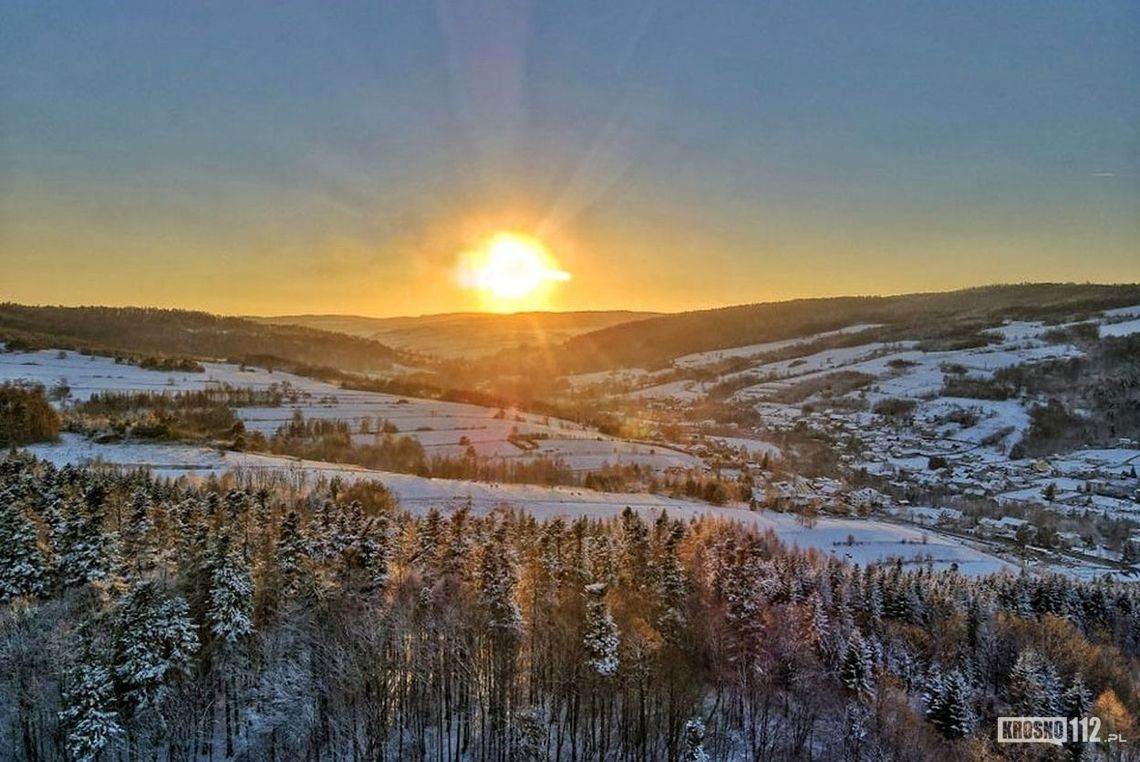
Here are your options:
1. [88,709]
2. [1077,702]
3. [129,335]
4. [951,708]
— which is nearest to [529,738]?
[88,709]

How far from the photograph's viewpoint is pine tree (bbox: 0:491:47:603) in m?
31.2

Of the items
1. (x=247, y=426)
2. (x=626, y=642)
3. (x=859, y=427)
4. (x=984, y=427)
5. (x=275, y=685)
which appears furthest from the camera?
(x=859, y=427)

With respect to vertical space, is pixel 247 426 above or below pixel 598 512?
above

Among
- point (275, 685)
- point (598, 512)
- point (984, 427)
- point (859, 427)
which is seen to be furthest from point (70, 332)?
point (984, 427)

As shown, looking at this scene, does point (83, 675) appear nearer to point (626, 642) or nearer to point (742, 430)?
point (626, 642)

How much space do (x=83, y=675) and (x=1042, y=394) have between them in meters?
202

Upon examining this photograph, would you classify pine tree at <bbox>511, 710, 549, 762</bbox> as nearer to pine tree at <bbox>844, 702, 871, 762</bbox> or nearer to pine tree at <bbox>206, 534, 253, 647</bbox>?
pine tree at <bbox>206, 534, 253, 647</bbox>

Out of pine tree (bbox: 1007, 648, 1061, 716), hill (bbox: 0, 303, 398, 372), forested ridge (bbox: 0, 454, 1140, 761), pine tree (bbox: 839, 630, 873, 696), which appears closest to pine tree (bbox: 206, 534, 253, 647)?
forested ridge (bbox: 0, 454, 1140, 761)

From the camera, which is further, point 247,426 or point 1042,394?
point 1042,394

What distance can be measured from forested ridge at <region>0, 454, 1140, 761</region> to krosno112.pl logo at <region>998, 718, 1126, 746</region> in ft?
3.22

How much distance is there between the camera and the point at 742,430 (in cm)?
16612

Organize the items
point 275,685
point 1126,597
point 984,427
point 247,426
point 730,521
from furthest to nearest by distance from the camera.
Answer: point 984,427 → point 247,426 → point 730,521 → point 1126,597 → point 275,685

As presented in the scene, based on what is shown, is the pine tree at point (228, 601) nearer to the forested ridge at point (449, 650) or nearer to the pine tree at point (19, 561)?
the forested ridge at point (449, 650)

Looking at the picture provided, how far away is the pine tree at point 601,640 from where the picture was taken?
33.6 metres
